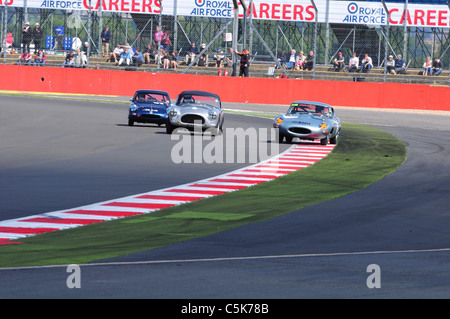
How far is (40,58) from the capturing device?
131 ft

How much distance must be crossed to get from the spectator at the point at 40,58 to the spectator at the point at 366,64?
14.6 metres

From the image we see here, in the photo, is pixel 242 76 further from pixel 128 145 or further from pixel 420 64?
pixel 128 145

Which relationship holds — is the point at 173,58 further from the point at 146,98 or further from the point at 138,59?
the point at 146,98

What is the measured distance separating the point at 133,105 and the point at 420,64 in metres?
18.3

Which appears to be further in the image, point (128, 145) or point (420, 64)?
point (420, 64)

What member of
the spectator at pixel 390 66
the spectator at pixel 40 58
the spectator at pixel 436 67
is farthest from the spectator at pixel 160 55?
the spectator at pixel 436 67

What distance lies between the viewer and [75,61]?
3988cm

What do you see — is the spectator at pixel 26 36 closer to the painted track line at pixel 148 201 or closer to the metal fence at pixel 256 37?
the metal fence at pixel 256 37

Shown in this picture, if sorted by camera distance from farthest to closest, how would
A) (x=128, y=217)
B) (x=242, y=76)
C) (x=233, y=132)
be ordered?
(x=242, y=76) < (x=233, y=132) < (x=128, y=217)

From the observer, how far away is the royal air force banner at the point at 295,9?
39.5m

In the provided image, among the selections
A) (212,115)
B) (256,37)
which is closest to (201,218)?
(212,115)

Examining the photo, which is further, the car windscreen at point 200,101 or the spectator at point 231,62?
the spectator at point 231,62
